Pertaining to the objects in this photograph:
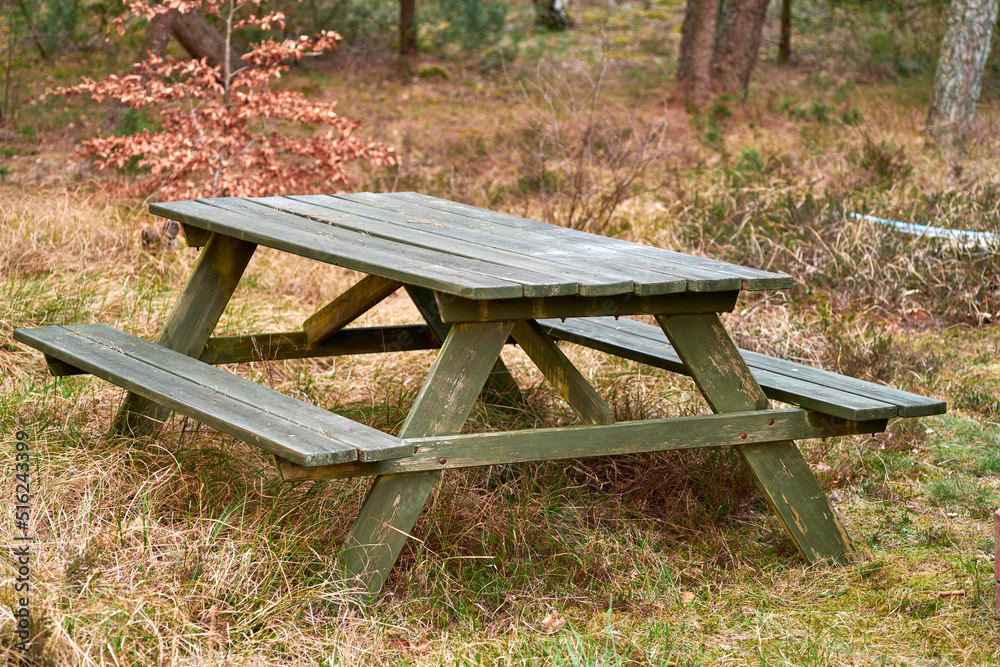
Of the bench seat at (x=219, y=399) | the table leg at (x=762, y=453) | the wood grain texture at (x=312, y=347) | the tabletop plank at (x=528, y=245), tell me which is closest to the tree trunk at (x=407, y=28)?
the tabletop plank at (x=528, y=245)

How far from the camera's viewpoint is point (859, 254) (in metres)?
5.99

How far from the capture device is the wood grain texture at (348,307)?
3607 mm

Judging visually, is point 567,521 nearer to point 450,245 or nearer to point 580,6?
point 450,245

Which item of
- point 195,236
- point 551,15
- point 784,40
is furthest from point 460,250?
point 551,15

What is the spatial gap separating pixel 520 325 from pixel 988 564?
1648 mm

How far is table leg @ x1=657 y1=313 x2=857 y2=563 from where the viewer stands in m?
2.89

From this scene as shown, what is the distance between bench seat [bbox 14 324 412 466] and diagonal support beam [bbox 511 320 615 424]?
665mm

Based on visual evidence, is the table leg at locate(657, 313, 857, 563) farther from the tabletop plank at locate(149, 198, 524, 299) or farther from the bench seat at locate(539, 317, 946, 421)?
the tabletop plank at locate(149, 198, 524, 299)

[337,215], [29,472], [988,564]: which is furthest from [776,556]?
[29,472]

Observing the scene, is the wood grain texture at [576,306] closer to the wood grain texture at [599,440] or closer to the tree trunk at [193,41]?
the wood grain texture at [599,440]

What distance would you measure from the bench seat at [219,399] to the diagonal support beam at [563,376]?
66 cm

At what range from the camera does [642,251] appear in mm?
3205

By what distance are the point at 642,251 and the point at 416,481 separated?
110 centimetres

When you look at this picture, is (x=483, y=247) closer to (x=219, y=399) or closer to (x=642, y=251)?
(x=642, y=251)
